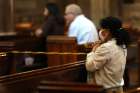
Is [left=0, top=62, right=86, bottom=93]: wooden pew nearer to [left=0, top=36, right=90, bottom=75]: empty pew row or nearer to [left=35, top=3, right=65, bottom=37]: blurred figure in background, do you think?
[left=0, top=36, right=90, bottom=75]: empty pew row

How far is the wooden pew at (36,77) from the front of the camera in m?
4.54

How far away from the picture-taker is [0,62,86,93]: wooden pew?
4.54 meters

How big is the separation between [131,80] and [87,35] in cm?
215

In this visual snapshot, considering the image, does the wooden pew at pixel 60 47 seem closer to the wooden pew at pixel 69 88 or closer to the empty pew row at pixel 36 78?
the empty pew row at pixel 36 78

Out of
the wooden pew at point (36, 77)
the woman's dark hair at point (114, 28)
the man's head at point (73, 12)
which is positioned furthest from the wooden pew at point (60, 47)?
the woman's dark hair at point (114, 28)

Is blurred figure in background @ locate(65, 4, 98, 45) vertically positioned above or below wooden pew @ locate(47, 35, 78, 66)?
above

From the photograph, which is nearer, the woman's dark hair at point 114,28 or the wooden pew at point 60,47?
the woman's dark hair at point 114,28

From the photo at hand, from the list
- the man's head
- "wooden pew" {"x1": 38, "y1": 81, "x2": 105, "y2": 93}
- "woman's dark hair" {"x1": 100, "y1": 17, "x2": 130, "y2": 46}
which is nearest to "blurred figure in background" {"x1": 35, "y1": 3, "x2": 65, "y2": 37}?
the man's head

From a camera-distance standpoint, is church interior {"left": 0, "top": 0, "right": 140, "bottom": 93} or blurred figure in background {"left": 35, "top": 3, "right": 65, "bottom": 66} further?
blurred figure in background {"left": 35, "top": 3, "right": 65, "bottom": 66}

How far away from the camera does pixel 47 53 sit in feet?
23.2

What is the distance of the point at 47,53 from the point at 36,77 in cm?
222

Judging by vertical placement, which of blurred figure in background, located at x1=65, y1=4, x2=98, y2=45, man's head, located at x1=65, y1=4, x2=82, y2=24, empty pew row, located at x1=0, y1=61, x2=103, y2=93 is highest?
man's head, located at x1=65, y1=4, x2=82, y2=24

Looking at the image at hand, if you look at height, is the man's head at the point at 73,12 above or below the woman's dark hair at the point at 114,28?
above

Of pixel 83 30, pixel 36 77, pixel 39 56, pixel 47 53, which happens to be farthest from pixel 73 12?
pixel 36 77
